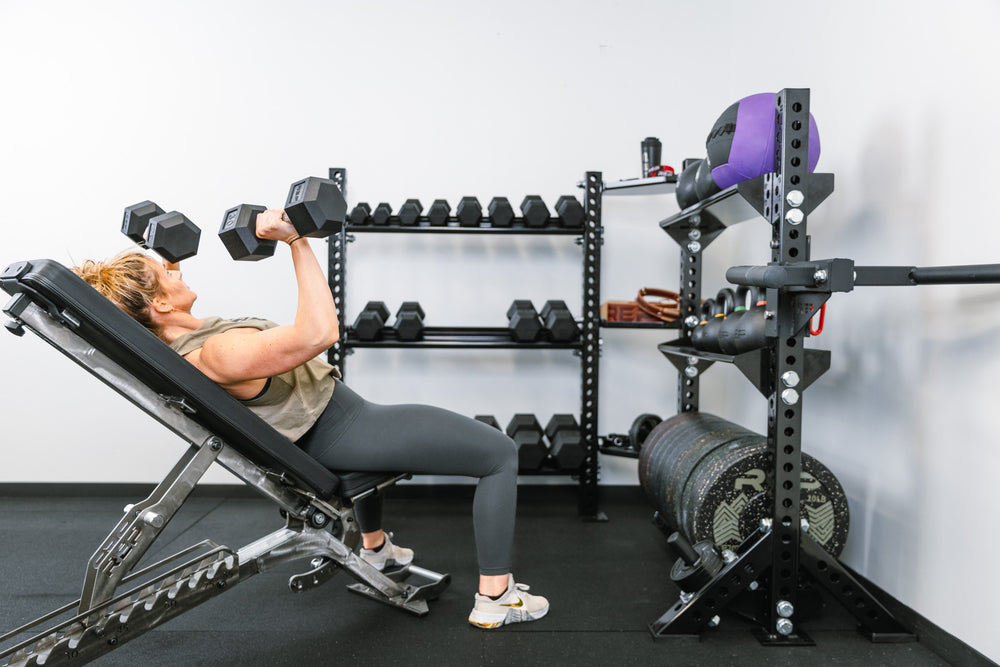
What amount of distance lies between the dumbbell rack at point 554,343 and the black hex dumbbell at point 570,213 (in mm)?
26

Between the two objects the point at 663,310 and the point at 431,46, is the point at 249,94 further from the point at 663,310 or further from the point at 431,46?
the point at 663,310

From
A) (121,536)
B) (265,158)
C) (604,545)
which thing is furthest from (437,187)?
(121,536)

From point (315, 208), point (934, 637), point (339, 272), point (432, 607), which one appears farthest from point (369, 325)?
point (934, 637)

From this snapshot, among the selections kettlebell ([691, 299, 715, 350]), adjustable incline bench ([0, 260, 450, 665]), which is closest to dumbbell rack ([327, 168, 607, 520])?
kettlebell ([691, 299, 715, 350])

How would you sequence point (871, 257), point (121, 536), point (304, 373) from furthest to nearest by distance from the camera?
point (871, 257) < point (304, 373) < point (121, 536)

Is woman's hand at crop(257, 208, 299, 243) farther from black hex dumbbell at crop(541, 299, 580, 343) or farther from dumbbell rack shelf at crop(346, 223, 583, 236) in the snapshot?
black hex dumbbell at crop(541, 299, 580, 343)

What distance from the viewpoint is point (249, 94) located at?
2.87 m

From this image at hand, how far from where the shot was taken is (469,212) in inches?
103

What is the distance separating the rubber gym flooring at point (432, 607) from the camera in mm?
1592

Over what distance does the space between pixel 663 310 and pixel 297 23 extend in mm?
1983

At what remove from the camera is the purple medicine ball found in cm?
174

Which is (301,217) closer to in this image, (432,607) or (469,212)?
(432,607)

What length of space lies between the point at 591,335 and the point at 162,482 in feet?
5.57

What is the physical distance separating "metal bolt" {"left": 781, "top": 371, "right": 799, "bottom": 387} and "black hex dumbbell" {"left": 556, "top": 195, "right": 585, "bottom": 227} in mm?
1220
